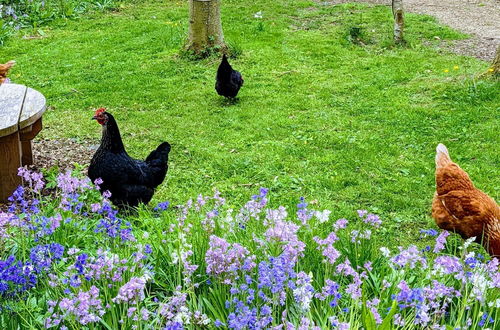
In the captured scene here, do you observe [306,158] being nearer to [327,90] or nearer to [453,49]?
[327,90]

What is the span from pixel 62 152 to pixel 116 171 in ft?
7.27

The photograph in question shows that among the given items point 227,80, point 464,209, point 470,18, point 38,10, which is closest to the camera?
point 464,209

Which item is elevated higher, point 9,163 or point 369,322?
point 369,322

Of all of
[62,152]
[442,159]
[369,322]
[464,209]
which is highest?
[369,322]

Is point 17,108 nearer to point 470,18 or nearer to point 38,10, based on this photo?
point 38,10

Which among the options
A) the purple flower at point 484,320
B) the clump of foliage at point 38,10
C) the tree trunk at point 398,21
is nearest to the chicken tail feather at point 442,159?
the purple flower at point 484,320

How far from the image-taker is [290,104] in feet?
27.3

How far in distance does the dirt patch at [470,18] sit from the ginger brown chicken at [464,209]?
20.9 ft

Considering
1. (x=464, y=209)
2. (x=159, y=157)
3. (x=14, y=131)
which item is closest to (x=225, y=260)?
(x=464, y=209)

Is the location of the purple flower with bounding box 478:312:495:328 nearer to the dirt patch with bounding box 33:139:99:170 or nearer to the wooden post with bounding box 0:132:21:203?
the wooden post with bounding box 0:132:21:203

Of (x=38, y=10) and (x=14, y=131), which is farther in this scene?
(x=38, y=10)

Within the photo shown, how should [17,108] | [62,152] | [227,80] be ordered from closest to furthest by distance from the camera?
[17,108] → [62,152] → [227,80]

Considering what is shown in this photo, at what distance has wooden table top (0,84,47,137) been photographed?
5.32 meters

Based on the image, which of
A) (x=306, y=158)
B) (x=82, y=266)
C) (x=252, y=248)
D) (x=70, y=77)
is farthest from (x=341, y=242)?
(x=70, y=77)
